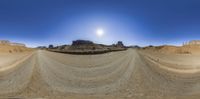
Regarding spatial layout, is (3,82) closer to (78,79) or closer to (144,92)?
(78,79)

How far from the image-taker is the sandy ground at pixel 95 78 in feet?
42.8

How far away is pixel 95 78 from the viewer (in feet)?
45.2

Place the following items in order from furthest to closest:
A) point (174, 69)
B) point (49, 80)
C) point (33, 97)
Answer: point (174, 69) → point (49, 80) → point (33, 97)

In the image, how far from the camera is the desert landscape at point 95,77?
13.1 m

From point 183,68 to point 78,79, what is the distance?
5300mm

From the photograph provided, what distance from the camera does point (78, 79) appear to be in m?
13.9

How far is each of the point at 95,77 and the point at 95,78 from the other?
2.3 inches

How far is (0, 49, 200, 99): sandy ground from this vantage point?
42.8 feet

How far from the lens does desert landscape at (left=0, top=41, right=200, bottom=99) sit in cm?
1305

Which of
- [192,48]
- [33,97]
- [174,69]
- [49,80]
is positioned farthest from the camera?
[192,48]

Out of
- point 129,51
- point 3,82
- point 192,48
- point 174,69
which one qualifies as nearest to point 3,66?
Answer: point 3,82

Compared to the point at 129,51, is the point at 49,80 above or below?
below

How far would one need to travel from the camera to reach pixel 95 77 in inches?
544

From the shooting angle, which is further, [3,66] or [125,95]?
[3,66]
